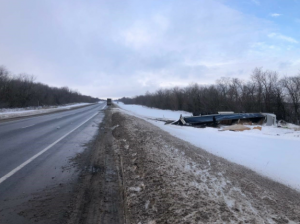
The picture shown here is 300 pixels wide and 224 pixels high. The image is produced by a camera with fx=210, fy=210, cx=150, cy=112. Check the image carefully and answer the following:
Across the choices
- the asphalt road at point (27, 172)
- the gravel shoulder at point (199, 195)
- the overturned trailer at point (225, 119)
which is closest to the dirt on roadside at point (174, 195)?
the gravel shoulder at point (199, 195)

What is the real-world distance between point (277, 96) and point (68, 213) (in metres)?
37.6

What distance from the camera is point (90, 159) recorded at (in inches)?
282

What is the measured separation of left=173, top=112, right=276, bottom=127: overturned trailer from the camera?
72.4ft

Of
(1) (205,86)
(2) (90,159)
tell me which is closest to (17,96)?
(1) (205,86)

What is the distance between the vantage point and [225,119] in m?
22.8

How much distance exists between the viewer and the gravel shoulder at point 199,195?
3.41 metres

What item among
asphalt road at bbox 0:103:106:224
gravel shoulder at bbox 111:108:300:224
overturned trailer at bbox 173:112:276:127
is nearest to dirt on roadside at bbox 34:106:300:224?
gravel shoulder at bbox 111:108:300:224

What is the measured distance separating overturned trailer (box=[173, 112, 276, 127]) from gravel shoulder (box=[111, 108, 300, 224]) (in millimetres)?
15711

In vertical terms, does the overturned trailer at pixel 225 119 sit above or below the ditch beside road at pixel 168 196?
above

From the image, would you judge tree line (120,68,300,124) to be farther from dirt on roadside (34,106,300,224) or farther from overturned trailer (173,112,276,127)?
dirt on roadside (34,106,300,224)

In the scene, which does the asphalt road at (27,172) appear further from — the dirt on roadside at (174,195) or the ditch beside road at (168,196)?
the dirt on roadside at (174,195)

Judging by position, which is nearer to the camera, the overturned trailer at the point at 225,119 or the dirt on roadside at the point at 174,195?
the dirt on roadside at the point at 174,195

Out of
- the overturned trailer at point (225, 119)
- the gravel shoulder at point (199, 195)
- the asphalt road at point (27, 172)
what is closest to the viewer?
the gravel shoulder at point (199, 195)

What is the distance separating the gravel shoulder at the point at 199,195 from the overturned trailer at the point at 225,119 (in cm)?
1571
